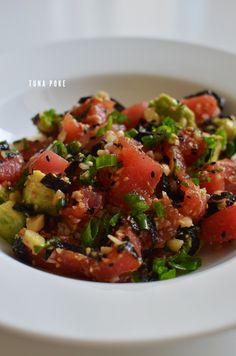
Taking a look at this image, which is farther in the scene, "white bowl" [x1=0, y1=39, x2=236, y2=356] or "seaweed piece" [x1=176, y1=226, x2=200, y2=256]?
"seaweed piece" [x1=176, y1=226, x2=200, y2=256]

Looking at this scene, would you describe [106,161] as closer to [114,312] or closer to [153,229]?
[153,229]

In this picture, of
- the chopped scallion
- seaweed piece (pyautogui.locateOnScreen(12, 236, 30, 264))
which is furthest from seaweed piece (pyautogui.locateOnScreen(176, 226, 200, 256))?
seaweed piece (pyautogui.locateOnScreen(12, 236, 30, 264))

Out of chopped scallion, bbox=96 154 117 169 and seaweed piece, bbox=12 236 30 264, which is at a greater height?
chopped scallion, bbox=96 154 117 169

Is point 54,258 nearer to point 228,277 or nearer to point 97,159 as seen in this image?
point 97,159
